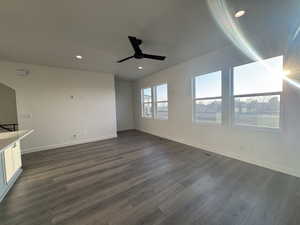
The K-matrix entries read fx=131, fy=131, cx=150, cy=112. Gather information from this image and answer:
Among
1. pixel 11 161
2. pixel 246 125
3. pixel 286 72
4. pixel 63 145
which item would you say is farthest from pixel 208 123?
pixel 63 145

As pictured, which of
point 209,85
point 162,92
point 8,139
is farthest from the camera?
point 162,92

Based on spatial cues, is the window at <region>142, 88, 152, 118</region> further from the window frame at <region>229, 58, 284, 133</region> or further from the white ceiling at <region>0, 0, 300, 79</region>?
the window frame at <region>229, 58, 284, 133</region>

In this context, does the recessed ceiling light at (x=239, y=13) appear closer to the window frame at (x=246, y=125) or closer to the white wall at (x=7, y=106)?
the window frame at (x=246, y=125)

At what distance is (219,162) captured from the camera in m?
2.95

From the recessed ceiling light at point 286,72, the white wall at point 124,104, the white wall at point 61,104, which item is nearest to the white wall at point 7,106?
the white wall at point 61,104

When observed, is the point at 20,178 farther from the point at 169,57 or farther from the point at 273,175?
the point at 273,175

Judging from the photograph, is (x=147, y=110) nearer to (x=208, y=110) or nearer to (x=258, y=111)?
(x=208, y=110)

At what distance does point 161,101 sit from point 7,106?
5.45m

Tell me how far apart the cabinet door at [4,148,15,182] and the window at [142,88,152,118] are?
15.3 ft

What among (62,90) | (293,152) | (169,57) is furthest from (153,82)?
(293,152)

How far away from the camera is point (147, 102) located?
6383mm

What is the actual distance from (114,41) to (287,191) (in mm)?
3939

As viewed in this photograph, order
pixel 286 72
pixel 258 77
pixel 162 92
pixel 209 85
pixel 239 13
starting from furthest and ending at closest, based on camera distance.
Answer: pixel 162 92
pixel 209 85
pixel 258 77
pixel 286 72
pixel 239 13

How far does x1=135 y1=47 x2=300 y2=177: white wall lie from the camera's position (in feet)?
7.75
